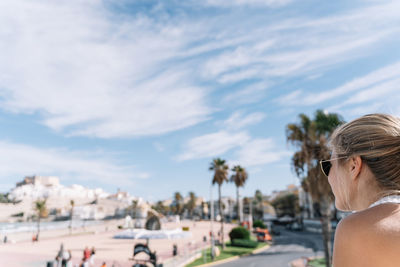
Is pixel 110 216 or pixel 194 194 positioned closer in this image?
pixel 110 216

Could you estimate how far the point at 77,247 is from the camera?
1367 inches

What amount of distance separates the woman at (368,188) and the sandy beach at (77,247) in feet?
73.4

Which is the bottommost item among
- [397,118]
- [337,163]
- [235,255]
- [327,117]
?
[235,255]

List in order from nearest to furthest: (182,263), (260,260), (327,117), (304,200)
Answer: (327,117) → (182,263) → (260,260) → (304,200)

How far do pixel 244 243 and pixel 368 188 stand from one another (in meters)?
37.6

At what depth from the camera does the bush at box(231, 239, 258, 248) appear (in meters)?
35.8

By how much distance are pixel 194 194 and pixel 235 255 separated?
99585 millimetres

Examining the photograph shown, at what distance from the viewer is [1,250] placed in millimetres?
25016

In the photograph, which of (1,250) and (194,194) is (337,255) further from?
(194,194)

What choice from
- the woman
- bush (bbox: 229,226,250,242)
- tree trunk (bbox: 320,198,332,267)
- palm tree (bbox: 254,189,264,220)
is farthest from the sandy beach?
palm tree (bbox: 254,189,264,220)

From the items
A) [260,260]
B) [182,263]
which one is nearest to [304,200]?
[260,260]

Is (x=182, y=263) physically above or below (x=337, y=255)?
below

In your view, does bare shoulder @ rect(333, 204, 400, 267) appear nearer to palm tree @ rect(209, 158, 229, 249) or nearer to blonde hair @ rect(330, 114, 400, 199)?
blonde hair @ rect(330, 114, 400, 199)

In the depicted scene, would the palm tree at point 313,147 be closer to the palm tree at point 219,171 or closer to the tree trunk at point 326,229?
the tree trunk at point 326,229
